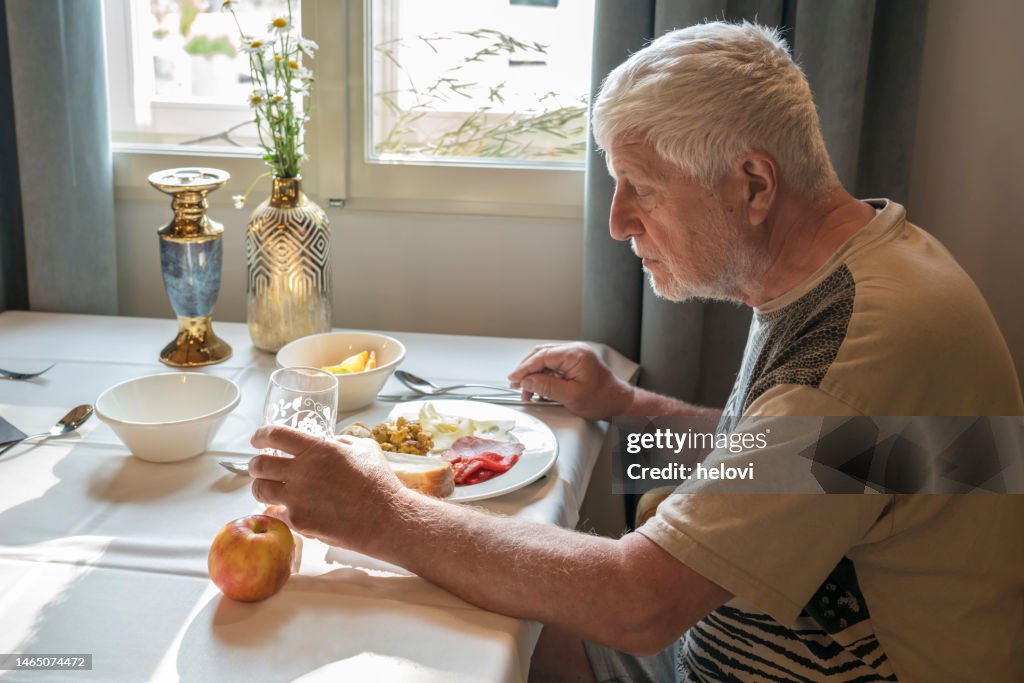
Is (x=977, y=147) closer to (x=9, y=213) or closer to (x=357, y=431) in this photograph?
(x=357, y=431)

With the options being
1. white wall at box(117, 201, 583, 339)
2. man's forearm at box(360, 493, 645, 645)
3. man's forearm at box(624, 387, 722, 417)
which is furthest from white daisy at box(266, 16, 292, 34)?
man's forearm at box(360, 493, 645, 645)

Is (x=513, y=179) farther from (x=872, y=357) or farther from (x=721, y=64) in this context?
(x=872, y=357)

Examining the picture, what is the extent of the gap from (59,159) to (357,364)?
90 cm

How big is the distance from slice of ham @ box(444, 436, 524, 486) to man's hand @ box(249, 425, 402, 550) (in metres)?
0.17

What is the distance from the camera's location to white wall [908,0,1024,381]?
6.22ft

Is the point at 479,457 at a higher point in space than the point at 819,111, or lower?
lower

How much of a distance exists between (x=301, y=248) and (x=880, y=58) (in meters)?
1.13

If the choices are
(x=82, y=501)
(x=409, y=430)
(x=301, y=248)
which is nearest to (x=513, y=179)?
(x=301, y=248)

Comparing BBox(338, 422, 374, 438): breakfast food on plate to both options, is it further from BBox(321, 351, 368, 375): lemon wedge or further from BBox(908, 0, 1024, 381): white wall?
BBox(908, 0, 1024, 381): white wall

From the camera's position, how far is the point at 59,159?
2.06 meters

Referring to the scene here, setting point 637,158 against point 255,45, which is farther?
point 255,45

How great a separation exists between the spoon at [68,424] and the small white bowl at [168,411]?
0.10m

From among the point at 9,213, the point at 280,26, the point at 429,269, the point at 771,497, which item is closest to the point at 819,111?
the point at 429,269

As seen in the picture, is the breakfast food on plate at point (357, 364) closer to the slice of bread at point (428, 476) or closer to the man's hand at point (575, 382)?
the man's hand at point (575, 382)
